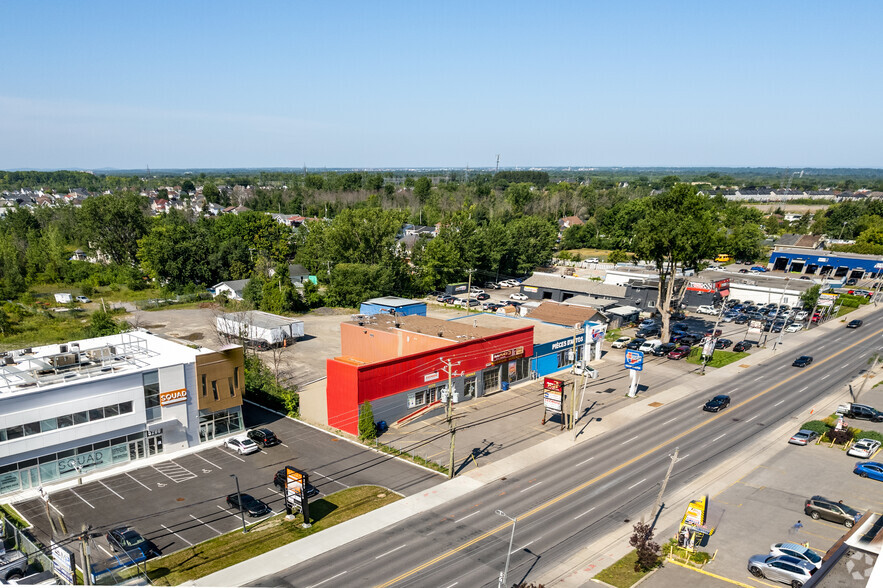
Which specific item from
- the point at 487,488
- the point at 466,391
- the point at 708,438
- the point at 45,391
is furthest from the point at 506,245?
the point at 45,391

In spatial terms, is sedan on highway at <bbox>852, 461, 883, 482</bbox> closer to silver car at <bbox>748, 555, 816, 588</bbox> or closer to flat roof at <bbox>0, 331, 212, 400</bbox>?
silver car at <bbox>748, 555, 816, 588</bbox>

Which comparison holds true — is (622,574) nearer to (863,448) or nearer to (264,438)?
(863,448)

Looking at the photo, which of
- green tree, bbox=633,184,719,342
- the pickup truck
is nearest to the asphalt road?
the pickup truck

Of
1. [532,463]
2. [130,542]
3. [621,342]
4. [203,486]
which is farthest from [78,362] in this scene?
[621,342]

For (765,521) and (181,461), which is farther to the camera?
(181,461)

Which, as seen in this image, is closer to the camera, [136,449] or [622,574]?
[622,574]

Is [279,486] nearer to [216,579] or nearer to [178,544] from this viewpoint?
[178,544]

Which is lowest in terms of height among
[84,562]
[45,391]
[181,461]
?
[181,461]
